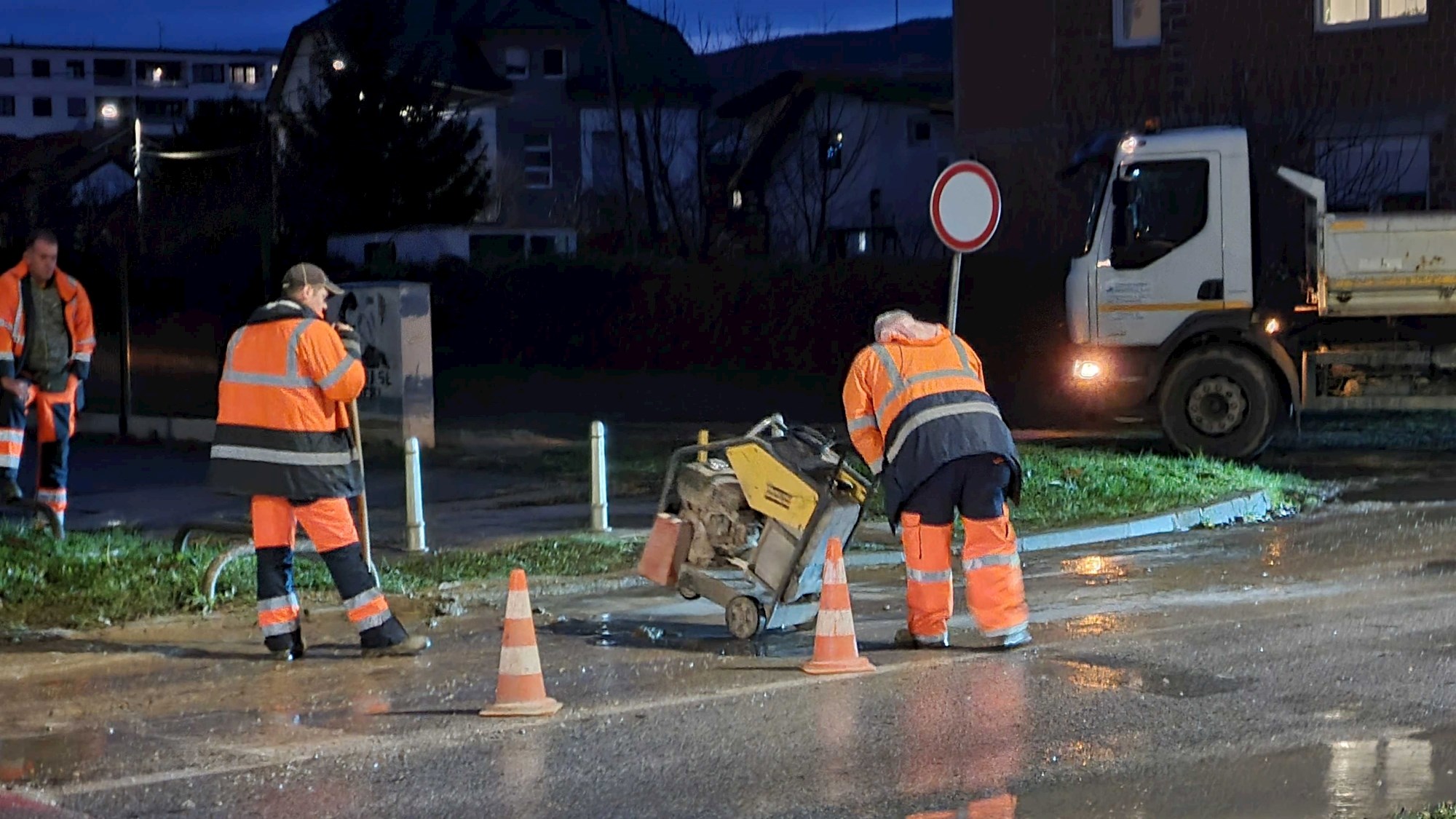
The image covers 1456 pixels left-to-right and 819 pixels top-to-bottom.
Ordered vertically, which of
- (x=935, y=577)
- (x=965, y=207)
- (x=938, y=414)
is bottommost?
(x=935, y=577)

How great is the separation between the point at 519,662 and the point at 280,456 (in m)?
1.69

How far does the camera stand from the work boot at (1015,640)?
27.2 ft

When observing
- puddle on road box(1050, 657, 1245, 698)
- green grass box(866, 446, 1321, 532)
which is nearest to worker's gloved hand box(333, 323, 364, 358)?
puddle on road box(1050, 657, 1245, 698)

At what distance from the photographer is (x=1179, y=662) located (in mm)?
7973

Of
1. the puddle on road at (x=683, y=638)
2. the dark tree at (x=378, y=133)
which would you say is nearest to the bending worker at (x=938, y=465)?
the puddle on road at (x=683, y=638)

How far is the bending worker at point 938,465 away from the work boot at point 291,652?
2.79m

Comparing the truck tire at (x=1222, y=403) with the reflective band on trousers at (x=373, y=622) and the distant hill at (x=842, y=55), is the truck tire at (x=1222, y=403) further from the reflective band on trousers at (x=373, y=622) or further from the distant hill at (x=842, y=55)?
the distant hill at (x=842, y=55)

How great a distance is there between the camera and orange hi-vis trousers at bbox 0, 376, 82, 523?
11906 mm

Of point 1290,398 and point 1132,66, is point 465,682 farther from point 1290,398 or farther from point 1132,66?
point 1132,66

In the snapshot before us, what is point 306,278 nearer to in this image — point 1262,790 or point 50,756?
point 50,756

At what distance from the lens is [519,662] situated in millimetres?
7273

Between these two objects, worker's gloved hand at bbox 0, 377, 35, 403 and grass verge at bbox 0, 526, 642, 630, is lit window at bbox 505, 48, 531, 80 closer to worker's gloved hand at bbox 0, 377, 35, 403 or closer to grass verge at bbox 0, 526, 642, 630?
worker's gloved hand at bbox 0, 377, 35, 403

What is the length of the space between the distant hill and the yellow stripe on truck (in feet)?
82.9

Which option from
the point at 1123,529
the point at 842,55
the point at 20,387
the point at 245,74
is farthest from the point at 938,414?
the point at 245,74
